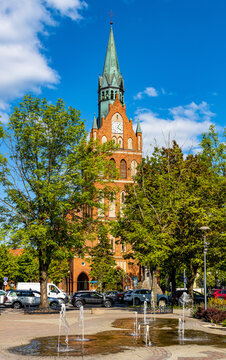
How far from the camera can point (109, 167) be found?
2808 centimetres

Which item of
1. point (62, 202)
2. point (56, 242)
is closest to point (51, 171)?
point (62, 202)

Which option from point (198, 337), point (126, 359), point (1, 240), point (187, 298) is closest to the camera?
point (126, 359)

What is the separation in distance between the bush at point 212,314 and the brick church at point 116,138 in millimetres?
38517

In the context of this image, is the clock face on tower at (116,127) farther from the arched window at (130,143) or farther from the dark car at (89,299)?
the dark car at (89,299)

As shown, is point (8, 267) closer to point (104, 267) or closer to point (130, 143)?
point (104, 267)

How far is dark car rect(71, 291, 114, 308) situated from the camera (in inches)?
1265

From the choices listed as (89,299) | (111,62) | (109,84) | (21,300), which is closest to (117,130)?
(109,84)

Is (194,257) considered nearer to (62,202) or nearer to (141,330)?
(62,202)

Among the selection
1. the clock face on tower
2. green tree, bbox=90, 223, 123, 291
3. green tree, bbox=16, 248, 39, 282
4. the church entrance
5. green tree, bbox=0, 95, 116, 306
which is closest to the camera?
green tree, bbox=0, 95, 116, 306

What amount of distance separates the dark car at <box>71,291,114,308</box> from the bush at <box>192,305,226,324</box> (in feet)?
43.0

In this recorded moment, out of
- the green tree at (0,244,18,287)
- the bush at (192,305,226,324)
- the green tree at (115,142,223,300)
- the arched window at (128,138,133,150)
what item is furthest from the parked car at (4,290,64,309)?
the green tree at (0,244,18,287)

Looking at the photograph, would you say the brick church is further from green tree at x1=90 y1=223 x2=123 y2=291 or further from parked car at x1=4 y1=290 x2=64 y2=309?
parked car at x1=4 y1=290 x2=64 y2=309

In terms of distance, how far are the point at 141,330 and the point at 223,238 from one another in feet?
44.8

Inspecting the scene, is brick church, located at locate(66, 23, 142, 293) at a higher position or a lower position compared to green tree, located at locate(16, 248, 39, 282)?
higher
